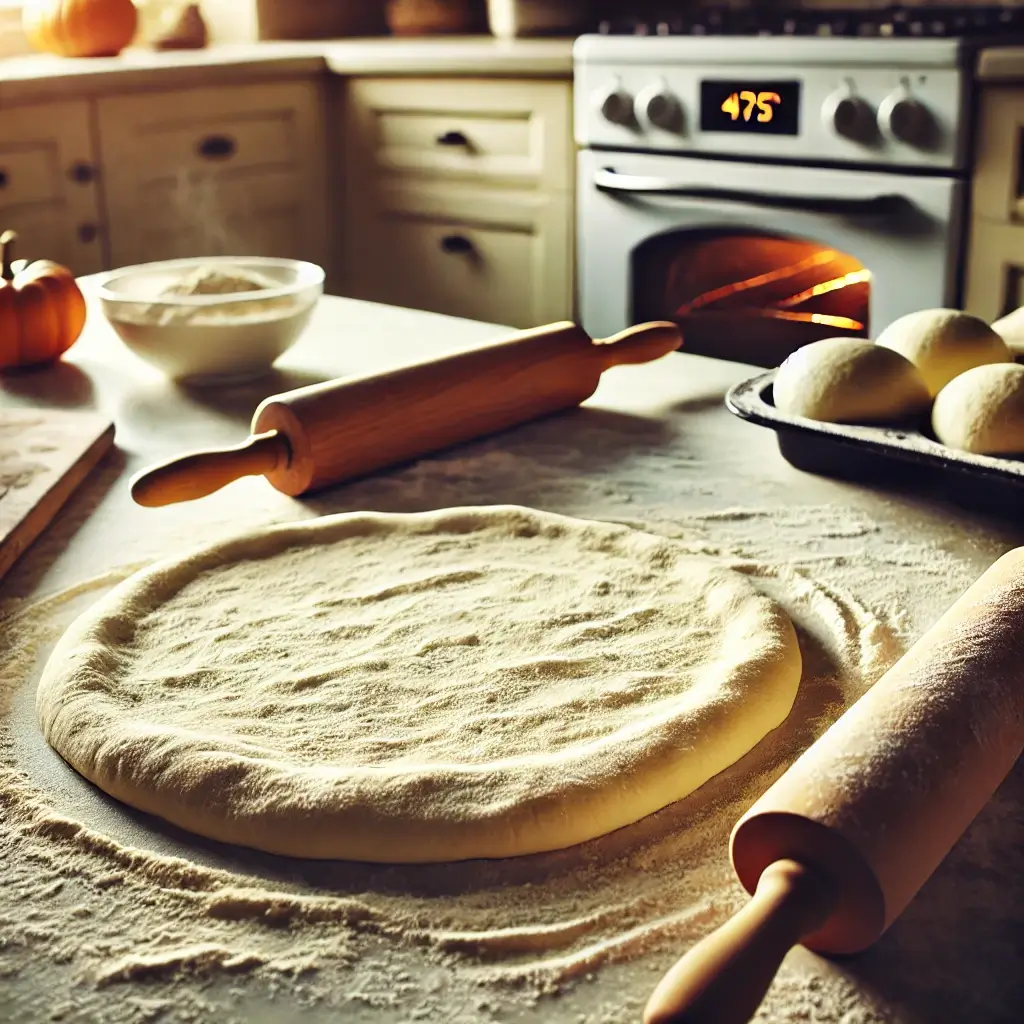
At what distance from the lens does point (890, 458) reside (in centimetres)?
83

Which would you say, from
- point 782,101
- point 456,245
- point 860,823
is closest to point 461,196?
point 456,245

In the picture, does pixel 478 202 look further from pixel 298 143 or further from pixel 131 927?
pixel 131 927

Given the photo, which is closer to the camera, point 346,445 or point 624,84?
point 346,445

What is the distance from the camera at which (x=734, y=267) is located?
2268mm

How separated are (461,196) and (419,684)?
6.93ft

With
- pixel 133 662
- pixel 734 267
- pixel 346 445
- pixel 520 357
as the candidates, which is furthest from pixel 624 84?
pixel 133 662

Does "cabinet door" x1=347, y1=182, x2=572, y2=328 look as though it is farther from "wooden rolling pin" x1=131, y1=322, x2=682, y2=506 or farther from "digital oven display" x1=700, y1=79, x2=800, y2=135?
"wooden rolling pin" x1=131, y1=322, x2=682, y2=506

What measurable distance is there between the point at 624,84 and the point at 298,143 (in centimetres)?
80

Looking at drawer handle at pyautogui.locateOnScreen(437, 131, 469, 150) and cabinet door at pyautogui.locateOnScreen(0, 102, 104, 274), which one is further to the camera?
drawer handle at pyautogui.locateOnScreen(437, 131, 469, 150)

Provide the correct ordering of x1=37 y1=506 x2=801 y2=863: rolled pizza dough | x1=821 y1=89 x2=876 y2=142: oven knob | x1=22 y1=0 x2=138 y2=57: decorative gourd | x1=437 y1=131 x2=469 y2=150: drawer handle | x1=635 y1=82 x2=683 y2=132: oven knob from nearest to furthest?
x1=37 y1=506 x2=801 y2=863: rolled pizza dough
x1=821 y1=89 x2=876 y2=142: oven knob
x1=635 y1=82 x2=683 y2=132: oven knob
x1=437 y1=131 x2=469 y2=150: drawer handle
x1=22 y1=0 x2=138 y2=57: decorative gourd

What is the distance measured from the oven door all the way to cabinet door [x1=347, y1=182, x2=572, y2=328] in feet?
0.31

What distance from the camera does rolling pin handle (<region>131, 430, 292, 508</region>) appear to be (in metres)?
0.78

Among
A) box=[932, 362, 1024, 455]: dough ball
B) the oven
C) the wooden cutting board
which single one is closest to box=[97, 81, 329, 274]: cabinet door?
the oven

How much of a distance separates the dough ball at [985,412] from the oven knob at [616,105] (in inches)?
60.8
